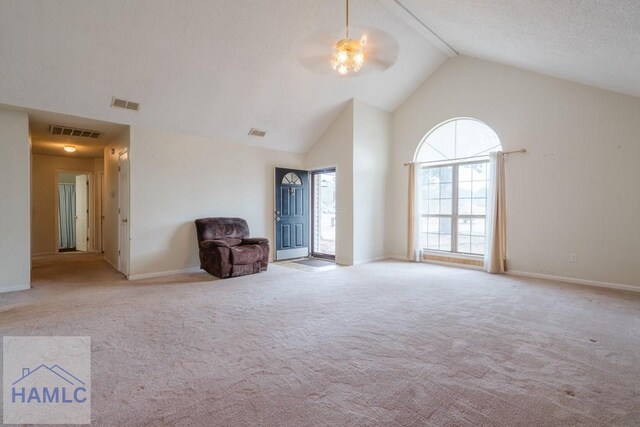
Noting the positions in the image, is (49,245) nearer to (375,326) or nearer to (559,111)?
(375,326)

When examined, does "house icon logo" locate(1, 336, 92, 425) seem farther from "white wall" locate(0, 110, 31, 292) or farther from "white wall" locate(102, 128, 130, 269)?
"white wall" locate(102, 128, 130, 269)

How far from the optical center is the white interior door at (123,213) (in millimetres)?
5070

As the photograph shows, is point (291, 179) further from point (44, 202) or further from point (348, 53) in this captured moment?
point (44, 202)

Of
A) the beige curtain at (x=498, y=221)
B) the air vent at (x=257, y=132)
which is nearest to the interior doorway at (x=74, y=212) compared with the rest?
the air vent at (x=257, y=132)

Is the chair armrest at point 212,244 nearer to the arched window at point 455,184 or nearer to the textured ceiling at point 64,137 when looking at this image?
the textured ceiling at point 64,137

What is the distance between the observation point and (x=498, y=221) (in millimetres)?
5398

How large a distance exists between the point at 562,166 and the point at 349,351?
4.67 metres

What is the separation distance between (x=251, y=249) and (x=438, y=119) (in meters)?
4.46

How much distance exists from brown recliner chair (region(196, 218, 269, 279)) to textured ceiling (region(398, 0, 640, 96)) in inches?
171

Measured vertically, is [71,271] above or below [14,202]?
below

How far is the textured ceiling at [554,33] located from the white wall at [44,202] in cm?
847

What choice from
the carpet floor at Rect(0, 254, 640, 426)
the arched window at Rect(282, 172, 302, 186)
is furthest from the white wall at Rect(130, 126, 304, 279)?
the carpet floor at Rect(0, 254, 640, 426)

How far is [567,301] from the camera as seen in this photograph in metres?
3.81

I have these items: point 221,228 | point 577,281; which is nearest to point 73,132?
point 221,228
